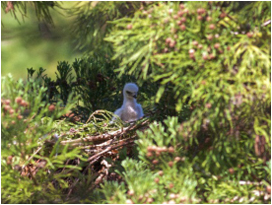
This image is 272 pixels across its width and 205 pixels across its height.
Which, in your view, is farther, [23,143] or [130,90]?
[130,90]

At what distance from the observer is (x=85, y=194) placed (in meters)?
A: 0.86

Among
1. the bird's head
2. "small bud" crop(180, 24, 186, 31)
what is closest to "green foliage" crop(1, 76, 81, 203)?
"small bud" crop(180, 24, 186, 31)

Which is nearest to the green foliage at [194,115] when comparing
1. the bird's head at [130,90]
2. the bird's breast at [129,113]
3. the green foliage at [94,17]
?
the green foliage at [94,17]

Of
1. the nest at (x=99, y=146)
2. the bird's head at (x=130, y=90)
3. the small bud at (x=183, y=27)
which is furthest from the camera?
the bird's head at (x=130, y=90)

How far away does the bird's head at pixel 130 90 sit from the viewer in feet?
4.79

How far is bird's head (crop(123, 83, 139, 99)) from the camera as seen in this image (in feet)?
4.79

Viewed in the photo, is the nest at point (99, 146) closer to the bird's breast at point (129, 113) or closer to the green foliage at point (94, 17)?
the green foliage at point (94, 17)

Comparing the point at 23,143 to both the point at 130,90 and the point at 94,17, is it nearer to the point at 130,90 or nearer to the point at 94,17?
the point at 94,17

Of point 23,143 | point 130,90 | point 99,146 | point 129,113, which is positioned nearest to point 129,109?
point 129,113

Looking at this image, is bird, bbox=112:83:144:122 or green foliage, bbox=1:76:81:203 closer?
green foliage, bbox=1:76:81:203

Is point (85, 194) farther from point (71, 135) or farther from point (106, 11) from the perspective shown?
point (106, 11)

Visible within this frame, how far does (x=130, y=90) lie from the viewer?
4.80 feet

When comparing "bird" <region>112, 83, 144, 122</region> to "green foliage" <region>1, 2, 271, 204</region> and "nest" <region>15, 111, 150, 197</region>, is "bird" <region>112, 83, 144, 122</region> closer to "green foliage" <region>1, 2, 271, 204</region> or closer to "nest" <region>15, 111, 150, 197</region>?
"nest" <region>15, 111, 150, 197</region>

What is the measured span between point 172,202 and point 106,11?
483 mm
